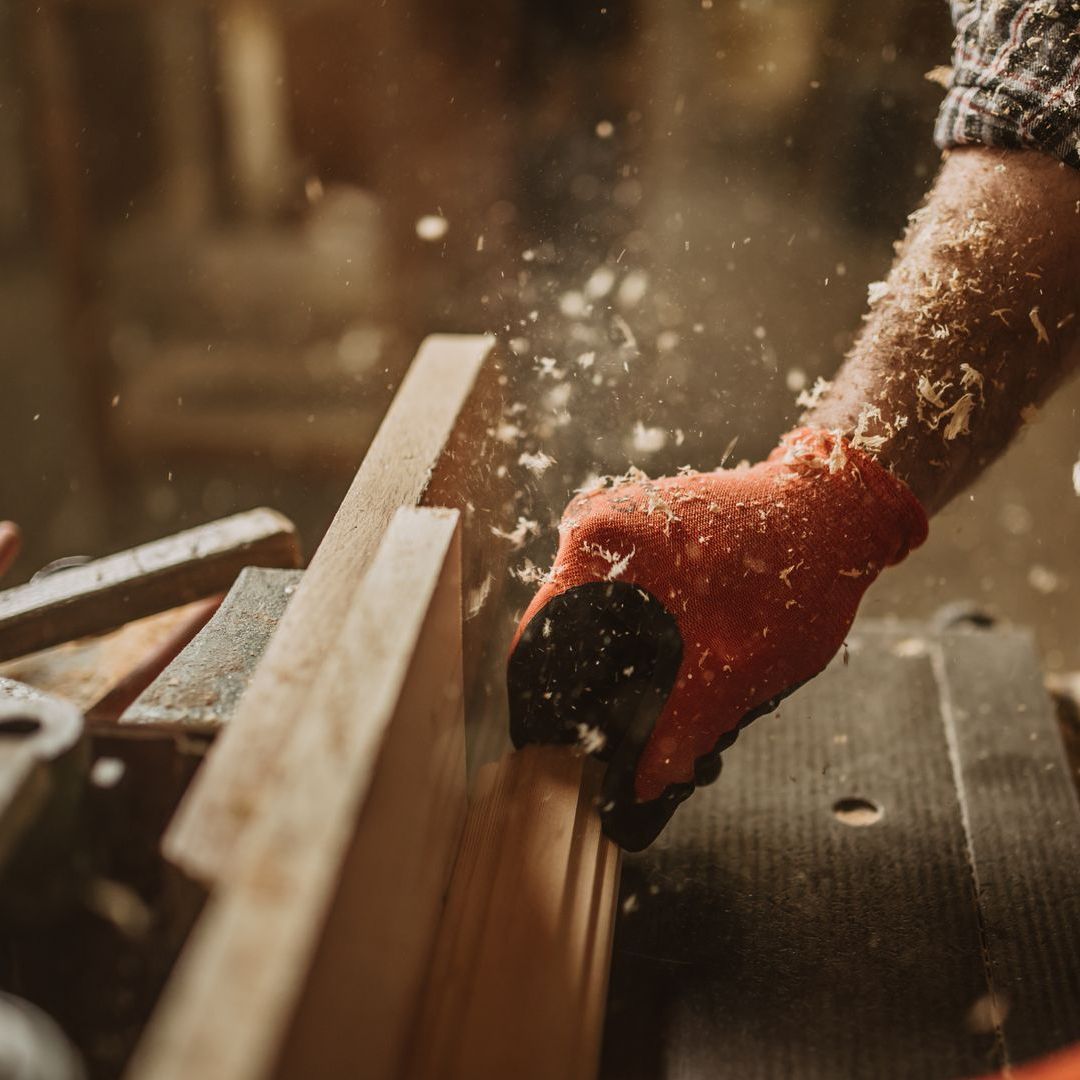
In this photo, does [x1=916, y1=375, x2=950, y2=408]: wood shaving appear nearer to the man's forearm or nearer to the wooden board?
the man's forearm

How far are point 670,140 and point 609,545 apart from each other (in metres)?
1.33

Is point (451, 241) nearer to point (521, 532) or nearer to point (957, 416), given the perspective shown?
point (521, 532)

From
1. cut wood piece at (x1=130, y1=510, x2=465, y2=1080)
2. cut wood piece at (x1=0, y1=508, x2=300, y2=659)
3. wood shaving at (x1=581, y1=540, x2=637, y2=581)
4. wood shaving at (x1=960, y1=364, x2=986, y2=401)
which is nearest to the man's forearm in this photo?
wood shaving at (x1=960, y1=364, x2=986, y2=401)

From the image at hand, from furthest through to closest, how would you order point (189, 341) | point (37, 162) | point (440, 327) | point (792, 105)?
point (189, 341), point (37, 162), point (440, 327), point (792, 105)

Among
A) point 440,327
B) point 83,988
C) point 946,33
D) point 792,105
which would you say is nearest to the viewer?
point 83,988

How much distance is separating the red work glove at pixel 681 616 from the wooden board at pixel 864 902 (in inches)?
3.9

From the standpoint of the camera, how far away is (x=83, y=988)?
0.65m

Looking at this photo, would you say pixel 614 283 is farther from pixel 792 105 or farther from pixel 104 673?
pixel 104 673

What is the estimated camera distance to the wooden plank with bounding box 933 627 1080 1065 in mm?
809

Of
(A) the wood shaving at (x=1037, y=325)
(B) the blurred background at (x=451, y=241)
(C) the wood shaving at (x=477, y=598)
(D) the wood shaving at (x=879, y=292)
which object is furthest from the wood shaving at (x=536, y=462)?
(A) the wood shaving at (x=1037, y=325)

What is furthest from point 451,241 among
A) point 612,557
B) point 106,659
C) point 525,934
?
point 525,934

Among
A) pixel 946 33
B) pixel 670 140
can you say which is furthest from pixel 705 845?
pixel 670 140

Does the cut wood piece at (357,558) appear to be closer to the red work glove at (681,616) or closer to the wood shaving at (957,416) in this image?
the red work glove at (681,616)

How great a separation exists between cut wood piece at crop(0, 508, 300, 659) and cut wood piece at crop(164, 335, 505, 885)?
0.91ft
